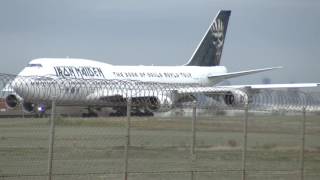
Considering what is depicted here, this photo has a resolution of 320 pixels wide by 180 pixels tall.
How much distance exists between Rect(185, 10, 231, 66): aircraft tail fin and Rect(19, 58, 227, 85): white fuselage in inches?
43.2

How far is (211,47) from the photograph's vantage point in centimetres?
6975

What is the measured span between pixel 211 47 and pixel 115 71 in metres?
16.6

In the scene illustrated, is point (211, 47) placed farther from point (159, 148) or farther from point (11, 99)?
point (159, 148)

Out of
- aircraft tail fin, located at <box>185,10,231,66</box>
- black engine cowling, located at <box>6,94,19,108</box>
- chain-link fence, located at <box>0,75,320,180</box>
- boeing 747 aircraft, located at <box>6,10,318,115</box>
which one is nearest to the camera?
chain-link fence, located at <box>0,75,320,180</box>

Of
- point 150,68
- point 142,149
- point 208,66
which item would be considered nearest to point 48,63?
point 150,68

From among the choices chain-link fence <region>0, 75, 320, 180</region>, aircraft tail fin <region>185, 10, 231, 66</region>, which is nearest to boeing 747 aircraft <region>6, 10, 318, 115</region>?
aircraft tail fin <region>185, 10, 231, 66</region>

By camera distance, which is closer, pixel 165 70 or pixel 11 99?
pixel 11 99

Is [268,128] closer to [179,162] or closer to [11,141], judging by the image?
[179,162]

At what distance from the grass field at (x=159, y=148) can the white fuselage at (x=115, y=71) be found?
29359 mm

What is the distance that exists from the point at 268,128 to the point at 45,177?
5.46m

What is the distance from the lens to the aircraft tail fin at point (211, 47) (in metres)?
69.2

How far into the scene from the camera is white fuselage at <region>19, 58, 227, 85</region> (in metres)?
48.9

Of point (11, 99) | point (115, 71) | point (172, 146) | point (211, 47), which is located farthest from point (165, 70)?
point (172, 146)

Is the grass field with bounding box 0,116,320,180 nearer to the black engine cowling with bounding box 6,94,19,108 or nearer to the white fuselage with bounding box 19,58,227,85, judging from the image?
the black engine cowling with bounding box 6,94,19,108
